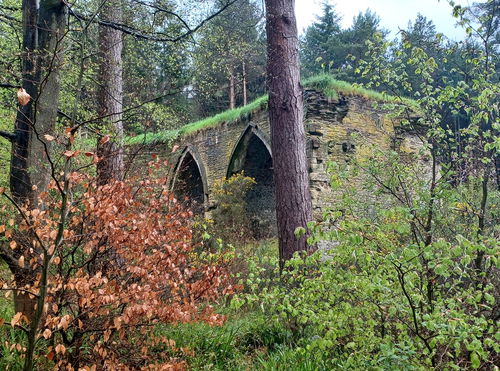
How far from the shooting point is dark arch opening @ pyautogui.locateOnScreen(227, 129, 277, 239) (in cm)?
1381

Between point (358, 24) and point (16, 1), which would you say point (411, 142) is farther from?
point (358, 24)

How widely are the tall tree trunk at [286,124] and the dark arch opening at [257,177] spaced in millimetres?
6964

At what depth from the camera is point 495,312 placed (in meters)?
Answer: 3.04

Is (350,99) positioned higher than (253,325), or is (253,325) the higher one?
(350,99)

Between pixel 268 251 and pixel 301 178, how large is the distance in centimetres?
396

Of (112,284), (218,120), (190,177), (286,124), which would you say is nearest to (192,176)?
(190,177)

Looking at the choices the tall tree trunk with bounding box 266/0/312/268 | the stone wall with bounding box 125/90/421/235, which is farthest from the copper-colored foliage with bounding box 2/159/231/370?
the stone wall with bounding box 125/90/421/235

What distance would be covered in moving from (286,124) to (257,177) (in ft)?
29.7

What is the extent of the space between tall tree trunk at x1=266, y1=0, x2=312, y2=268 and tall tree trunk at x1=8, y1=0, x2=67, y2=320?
272 cm

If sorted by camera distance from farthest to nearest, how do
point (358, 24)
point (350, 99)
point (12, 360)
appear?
point (358, 24)
point (350, 99)
point (12, 360)

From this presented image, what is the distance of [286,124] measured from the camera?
5965 millimetres

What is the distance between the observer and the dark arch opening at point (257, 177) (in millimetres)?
13812

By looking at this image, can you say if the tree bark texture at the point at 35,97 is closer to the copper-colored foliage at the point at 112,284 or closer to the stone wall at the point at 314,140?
the copper-colored foliage at the point at 112,284

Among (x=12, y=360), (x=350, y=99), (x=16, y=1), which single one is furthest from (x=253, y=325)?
(x=16, y=1)
